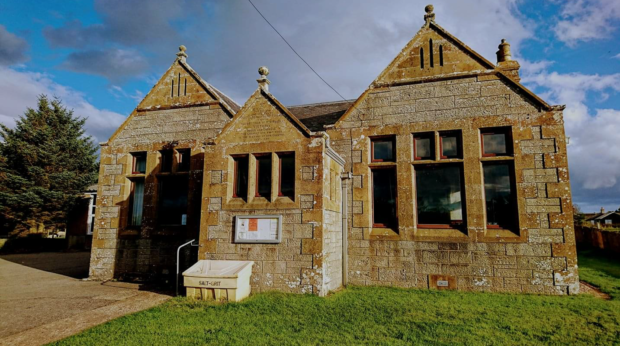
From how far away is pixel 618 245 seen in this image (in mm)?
16734

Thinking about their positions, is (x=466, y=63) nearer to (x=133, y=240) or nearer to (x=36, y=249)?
(x=133, y=240)

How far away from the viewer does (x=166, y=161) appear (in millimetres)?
11734

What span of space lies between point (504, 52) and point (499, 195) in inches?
157


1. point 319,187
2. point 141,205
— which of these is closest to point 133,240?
point 141,205

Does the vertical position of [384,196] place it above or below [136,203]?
above

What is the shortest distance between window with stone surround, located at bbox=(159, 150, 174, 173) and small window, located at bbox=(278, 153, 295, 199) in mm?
4487

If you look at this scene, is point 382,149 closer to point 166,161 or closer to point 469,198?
point 469,198

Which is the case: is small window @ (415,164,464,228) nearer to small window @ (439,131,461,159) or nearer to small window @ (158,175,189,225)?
small window @ (439,131,461,159)

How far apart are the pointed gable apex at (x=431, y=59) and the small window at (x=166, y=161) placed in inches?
265

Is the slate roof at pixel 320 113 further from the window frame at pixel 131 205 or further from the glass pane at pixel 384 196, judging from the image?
the window frame at pixel 131 205

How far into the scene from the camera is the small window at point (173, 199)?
11.2m

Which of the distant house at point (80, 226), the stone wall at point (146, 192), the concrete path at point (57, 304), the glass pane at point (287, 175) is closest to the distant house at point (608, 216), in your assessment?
the glass pane at point (287, 175)

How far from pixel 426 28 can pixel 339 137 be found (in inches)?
154

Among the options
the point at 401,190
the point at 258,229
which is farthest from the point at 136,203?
the point at 401,190
